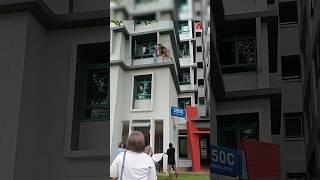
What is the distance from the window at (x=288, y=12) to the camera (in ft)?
2.99

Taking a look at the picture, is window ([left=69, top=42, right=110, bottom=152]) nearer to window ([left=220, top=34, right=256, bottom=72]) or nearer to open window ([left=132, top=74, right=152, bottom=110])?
open window ([left=132, top=74, right=152, bottom=110])

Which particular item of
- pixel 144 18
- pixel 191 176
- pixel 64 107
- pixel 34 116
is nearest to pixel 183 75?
pixel 144 18

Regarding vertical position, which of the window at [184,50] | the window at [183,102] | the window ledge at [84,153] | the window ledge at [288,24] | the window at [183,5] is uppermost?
the window at [183,5]

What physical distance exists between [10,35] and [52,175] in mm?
555

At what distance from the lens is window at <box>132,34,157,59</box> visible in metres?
1.06

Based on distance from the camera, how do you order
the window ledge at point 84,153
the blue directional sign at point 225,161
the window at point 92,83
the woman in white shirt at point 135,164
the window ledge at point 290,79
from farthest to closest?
the window at point 92,83, the window ledge at point 84,153, the woman in white shirt at point 135,164, the window ledge at point 290,79, the blue directional sign at point 225,161

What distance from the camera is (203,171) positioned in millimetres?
861

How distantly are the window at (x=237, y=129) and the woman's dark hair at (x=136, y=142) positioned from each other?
8.1 inches

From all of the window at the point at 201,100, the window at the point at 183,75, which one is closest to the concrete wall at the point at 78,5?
the window at the point at 183,75

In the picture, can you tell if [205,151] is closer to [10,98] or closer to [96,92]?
[96,92]

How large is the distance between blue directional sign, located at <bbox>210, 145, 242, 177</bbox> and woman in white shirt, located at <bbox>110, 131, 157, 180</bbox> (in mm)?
201

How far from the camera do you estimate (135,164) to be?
0.97 meters

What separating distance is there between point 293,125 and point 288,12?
28cm

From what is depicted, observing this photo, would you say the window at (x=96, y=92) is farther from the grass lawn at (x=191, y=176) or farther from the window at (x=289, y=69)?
the window at (x=289, y=69)
